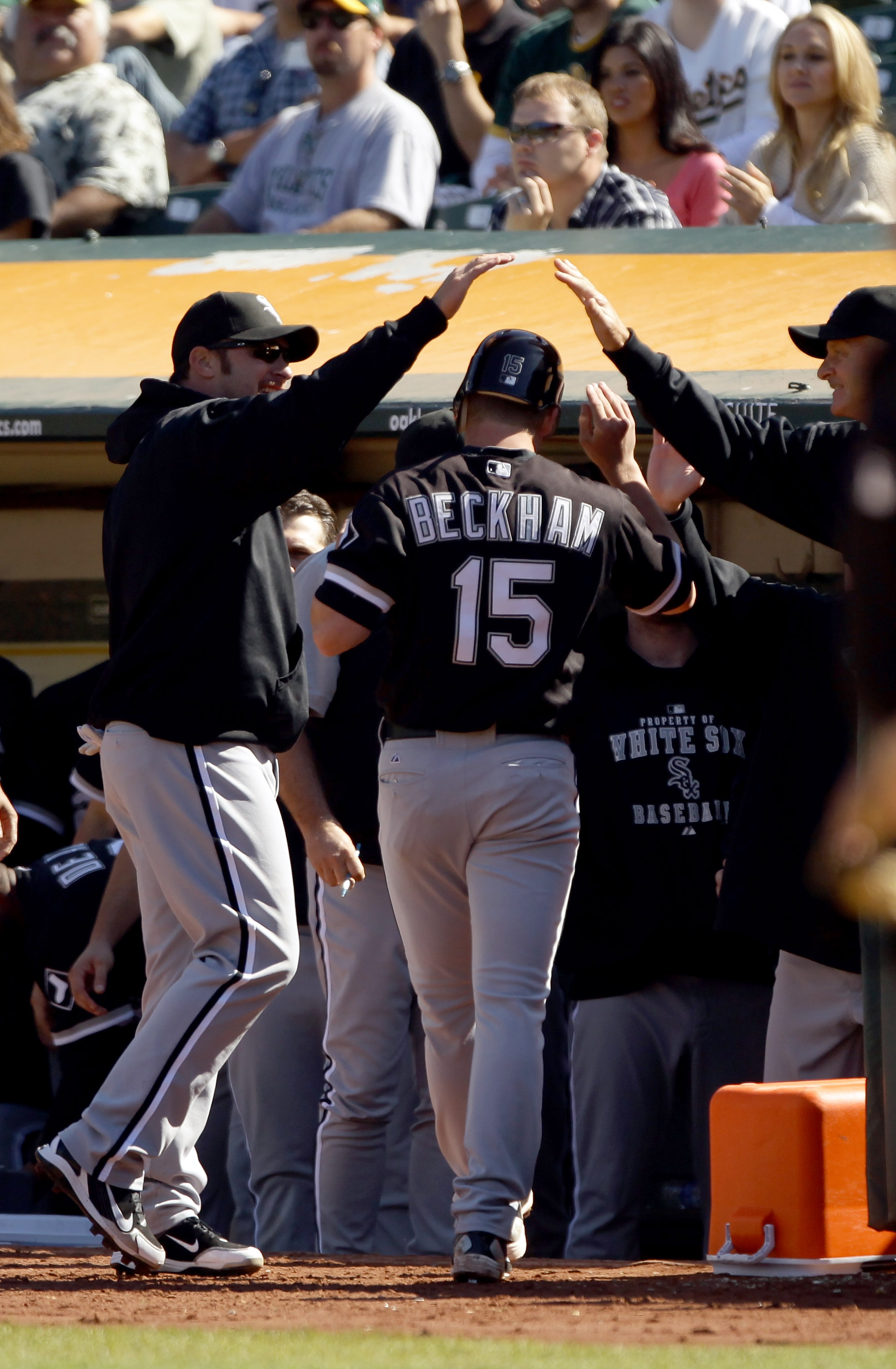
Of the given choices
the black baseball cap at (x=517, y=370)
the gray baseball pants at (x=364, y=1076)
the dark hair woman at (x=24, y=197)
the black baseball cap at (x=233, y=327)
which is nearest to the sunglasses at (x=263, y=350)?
the black baseball cap at (x=233, y=327)

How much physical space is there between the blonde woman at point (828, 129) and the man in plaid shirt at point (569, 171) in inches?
11.5

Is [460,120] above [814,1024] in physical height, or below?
above

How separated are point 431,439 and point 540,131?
84.8 inches

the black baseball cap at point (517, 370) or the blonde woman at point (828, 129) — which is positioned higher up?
the blonde woman at point (828, 129)

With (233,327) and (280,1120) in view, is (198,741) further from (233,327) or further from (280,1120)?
(280,1120)

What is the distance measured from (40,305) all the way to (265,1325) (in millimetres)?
3714

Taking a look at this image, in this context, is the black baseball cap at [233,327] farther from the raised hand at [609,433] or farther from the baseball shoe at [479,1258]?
the baseball shoe at [479,1258]

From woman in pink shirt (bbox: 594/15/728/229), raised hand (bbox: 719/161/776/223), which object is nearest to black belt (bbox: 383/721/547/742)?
raised hand (bbox: 719/161/776/223)

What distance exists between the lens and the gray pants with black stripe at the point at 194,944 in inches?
119

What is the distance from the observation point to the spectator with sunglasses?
6.33 m

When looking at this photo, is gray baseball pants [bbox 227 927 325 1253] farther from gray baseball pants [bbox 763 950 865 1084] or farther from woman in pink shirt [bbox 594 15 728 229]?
woman in pink shirt [bbox 594 15 728 229]

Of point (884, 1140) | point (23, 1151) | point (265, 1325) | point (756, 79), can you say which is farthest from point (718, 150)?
point (265, 1325)

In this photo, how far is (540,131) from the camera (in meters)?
5.63

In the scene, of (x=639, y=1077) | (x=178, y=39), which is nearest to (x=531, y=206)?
(x=639, y=1077)
